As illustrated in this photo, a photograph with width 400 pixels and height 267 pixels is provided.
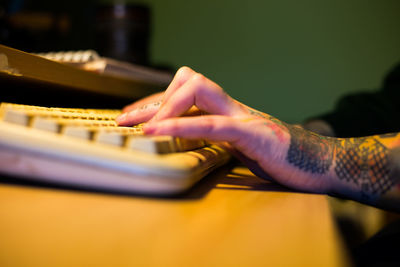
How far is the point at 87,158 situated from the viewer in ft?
1.23

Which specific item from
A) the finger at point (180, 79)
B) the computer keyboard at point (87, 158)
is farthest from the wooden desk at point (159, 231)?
the finger at point (180, 79)

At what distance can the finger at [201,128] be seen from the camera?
46 centimetres

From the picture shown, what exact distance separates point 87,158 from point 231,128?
0.68 feet

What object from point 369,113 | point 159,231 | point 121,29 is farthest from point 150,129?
point 121,29

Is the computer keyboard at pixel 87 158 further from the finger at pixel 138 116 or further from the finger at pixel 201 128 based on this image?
the finger at pixel 138 116

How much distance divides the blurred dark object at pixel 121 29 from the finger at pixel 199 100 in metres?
0.89

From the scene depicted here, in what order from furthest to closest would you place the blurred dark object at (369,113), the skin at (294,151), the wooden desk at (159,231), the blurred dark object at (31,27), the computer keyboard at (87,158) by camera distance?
1. the blurred dark object at (31,27)
2. the blurred dark object at (369,113)
3. the skin at (294,151)
4. the computer keyboard at (87,158)
5. the wooden desk at (159,231)

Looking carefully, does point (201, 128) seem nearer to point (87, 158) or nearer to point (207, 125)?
point (207, 125)

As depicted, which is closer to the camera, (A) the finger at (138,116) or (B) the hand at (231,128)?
(B) the hand at (231,128)

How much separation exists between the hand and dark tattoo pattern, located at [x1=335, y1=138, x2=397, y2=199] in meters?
0.05

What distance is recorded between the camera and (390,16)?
1228mm

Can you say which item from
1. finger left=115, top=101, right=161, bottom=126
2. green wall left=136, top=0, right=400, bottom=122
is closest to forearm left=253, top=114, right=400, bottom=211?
finger left=115, top=101, right=161, bottom=126

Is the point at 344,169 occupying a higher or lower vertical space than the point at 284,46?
lower

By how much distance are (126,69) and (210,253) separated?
2.43 ft
